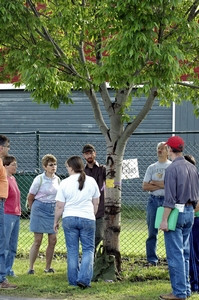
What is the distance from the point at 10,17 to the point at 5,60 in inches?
57.7

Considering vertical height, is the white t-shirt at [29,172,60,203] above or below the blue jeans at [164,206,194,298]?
above

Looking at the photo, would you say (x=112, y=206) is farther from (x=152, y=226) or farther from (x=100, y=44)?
(x=100, y=44)

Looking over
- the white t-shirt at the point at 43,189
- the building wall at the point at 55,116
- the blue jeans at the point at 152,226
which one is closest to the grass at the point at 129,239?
the blue jeans at the point at 152,226

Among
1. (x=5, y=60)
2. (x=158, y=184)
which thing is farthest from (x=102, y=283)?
(x=5, y=60)

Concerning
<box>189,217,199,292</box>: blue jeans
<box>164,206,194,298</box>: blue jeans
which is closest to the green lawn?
<box>189,217,199,292</box>: blue jeans

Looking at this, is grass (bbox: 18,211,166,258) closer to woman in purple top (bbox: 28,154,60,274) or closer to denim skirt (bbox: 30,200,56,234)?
woman in purple top (bbox: 28,154,60,274)

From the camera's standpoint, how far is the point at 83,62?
9.04m

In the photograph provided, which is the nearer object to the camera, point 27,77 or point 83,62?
point 27,77

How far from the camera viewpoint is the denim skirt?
30.4 ft

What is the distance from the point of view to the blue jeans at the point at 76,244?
26.4ft

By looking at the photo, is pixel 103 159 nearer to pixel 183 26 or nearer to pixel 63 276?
pixel 63 276

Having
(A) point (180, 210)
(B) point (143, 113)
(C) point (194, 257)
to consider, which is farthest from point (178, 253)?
(B) point (143, 113)

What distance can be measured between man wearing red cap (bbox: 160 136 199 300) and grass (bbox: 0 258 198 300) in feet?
1.34

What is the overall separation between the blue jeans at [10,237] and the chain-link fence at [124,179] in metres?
1.90
